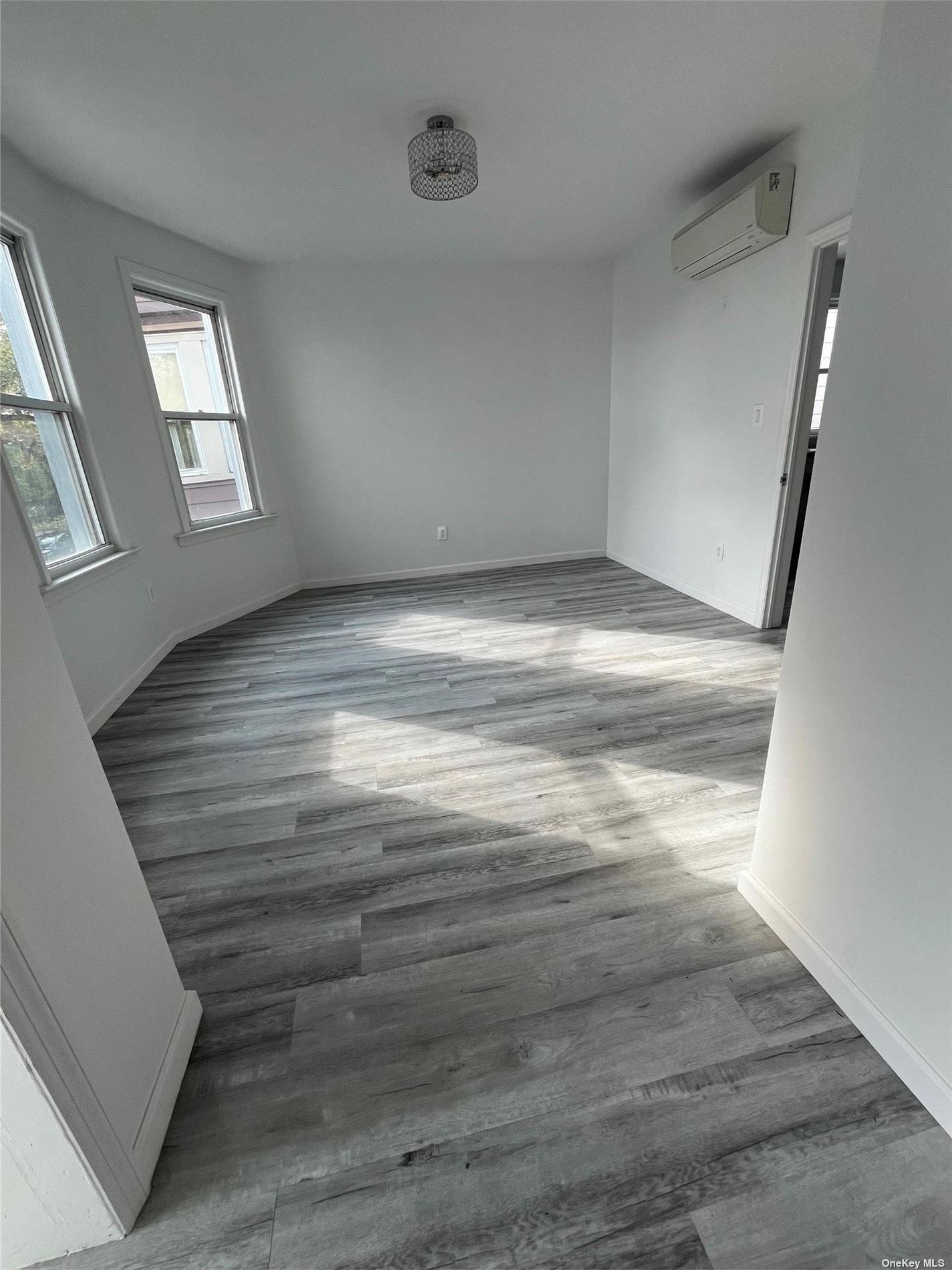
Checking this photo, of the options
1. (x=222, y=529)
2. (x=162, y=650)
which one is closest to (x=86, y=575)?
(x=162, y=650)

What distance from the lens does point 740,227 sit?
2762mm

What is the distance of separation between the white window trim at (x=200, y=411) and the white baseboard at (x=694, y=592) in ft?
10.4

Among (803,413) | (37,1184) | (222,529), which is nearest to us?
(37,1184)

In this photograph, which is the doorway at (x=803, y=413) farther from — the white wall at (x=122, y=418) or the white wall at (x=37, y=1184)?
the white wall at (x=122, y=418)

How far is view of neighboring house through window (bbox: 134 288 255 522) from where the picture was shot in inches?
136

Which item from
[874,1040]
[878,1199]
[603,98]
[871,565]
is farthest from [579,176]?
[878,1199]

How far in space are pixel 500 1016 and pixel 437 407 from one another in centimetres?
434

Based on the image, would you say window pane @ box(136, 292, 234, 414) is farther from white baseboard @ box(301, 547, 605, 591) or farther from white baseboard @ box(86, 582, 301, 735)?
white baseboard @ box(301, 547, 605, 591)

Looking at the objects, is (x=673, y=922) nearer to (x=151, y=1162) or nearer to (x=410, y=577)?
(x=151, y=1162)

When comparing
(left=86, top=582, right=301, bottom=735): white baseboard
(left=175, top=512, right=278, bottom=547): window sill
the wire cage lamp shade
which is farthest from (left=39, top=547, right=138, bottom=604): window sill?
the wire cage lamp shade

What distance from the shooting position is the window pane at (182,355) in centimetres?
340

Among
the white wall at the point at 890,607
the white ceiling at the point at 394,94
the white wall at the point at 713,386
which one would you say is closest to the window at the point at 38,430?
the white ceiling at the point at 394,94

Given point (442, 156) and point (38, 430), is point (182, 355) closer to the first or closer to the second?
point (38, 430)

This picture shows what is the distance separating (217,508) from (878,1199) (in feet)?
14.8
